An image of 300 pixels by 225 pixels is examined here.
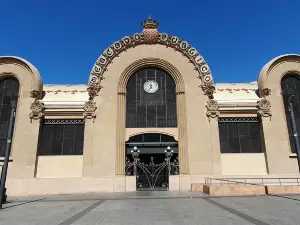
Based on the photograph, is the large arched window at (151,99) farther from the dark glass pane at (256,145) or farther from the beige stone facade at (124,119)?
the dark glass pane at (256,145)

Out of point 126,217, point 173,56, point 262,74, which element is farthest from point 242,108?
point 126,217

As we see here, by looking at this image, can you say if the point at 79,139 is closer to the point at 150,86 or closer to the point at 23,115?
the point at 23,115

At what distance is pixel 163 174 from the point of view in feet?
76.2

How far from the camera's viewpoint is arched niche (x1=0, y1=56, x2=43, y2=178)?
2191cm

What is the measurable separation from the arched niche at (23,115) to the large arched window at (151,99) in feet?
29.2

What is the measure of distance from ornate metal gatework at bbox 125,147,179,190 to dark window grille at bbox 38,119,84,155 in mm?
5010

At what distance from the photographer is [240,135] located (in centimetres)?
2380

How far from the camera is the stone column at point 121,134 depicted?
22547 millimetres

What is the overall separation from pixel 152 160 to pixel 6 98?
15575 millimetres

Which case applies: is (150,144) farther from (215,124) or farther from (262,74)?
(262,74)

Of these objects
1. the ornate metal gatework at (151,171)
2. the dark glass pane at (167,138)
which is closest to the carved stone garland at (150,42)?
the dark glass pane at (167,138)

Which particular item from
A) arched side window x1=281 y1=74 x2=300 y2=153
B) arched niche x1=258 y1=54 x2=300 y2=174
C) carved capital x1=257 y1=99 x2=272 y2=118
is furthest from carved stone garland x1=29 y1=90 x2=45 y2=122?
arched side window x1=281 y1=74 x2=300 y2=153

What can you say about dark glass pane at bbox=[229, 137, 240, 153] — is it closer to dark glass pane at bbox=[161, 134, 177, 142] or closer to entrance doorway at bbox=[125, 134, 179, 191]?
entrance doorway at bbox=[125, 134, 179, 191]

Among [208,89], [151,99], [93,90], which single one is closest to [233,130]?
[208,89]
